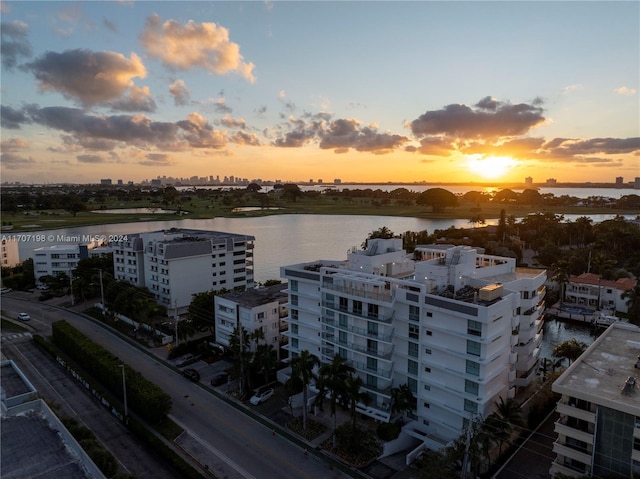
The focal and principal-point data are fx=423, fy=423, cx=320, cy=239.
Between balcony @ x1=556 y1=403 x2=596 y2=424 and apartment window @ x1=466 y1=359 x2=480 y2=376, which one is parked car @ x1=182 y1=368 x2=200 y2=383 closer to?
apartment window @ x1=466 y1=359 x2=480 y2=376

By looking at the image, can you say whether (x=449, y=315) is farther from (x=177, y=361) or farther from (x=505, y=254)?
(x=505, y=254)

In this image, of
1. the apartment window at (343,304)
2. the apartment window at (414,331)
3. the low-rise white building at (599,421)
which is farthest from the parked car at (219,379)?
the low-rise white building at (599,421)

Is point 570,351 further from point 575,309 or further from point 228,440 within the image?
point 228,440

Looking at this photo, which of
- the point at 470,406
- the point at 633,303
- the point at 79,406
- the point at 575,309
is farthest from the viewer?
the point at 575,309

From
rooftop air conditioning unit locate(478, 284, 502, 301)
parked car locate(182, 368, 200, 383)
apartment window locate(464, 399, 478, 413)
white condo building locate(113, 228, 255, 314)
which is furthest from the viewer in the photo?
white condo building locate(113, 228, 255, 314)

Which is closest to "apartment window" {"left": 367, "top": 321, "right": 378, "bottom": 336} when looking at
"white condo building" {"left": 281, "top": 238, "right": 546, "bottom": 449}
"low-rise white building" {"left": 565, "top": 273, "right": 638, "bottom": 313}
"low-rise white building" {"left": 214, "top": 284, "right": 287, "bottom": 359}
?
"white condo building" {"left": 281, "top": 238, "right": 546, "bottom": 449}

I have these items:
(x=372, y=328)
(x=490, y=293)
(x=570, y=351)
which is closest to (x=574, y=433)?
(x=490, y=293)

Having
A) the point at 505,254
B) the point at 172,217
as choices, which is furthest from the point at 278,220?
the point at 505,254
